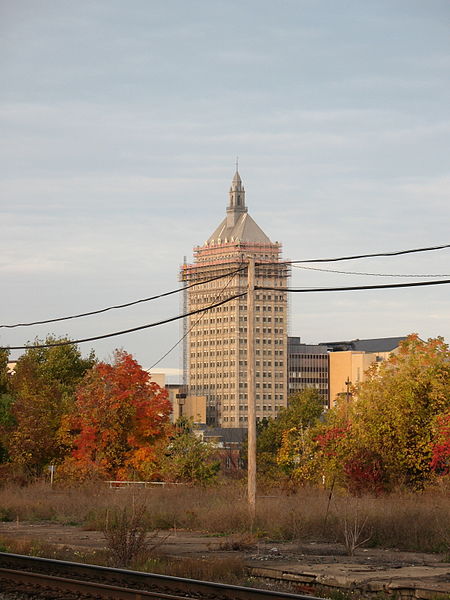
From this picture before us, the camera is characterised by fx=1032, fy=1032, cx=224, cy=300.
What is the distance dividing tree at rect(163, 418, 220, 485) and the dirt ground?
17655 millimetres

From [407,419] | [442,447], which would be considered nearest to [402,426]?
[407,419]

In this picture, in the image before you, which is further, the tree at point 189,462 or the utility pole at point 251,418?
the tree at point 189,462

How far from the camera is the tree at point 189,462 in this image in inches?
1762

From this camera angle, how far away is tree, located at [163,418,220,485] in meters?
44.8

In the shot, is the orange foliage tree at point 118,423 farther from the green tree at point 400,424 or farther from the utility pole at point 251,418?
the utility pole at point 251,418

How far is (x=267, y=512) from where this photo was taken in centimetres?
2617

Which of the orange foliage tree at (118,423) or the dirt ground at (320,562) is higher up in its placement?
the orange foliage tree at (118,423)

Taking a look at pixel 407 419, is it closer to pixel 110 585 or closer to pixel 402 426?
pixel 402 426

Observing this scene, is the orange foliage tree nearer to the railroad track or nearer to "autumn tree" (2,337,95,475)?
"autumn tree" (2,337,95,475)

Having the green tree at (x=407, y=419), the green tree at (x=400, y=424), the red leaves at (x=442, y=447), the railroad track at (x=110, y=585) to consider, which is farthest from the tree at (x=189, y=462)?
the railroad track at (x=110, y=585)

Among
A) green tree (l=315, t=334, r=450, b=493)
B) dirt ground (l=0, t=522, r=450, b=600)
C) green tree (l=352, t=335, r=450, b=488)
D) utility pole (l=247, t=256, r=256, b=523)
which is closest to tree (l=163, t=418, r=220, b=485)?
green tree (l=315, t=334, r=450, b=493)

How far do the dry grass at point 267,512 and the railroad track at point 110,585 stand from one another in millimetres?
3679

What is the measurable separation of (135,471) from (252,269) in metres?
24.2

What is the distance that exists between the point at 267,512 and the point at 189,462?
62.9 ft
